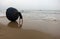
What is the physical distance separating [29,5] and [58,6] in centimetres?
36

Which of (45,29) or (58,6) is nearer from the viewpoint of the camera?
(45,29)

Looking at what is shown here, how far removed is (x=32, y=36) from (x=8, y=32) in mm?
155

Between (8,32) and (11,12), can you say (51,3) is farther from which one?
(8,32)

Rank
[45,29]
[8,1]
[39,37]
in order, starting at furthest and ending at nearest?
[8,1]
[45,29]
[39,37]

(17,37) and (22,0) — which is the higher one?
(22,0)

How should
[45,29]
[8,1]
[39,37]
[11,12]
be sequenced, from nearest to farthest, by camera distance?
[39,37]
[45,29]
[11,12]
[8,1]

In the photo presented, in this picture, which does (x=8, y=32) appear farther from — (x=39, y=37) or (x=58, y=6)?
(x=58, y=6)

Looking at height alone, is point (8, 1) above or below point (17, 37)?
above

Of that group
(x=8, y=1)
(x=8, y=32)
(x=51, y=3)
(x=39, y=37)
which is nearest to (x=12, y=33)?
(x=8, y=32)

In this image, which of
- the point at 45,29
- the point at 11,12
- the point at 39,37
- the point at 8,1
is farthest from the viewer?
the point at 8,1

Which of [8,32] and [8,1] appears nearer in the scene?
[8,32]

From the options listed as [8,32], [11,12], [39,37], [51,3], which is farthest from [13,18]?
[51,3]

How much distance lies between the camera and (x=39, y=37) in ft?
2.60

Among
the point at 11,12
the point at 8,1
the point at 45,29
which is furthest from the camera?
the point at 8,1
